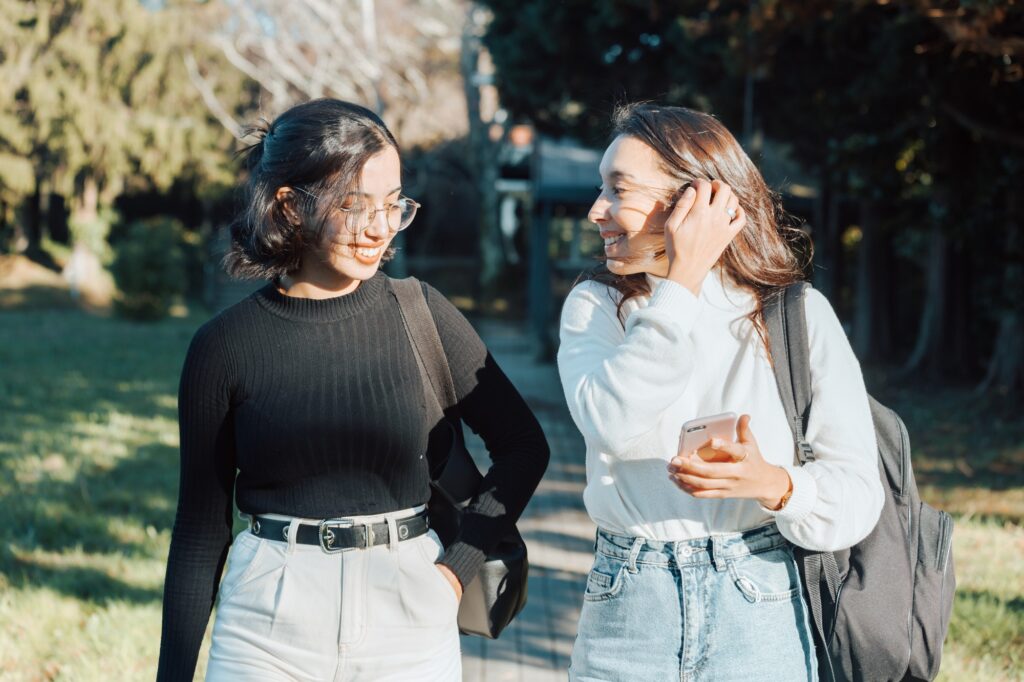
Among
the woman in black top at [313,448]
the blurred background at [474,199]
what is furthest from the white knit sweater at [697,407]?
the blurred background at [474,199]

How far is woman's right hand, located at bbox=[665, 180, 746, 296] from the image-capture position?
2.05 m

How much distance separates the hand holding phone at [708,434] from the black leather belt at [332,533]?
727mm

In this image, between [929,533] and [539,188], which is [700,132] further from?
[539,188]

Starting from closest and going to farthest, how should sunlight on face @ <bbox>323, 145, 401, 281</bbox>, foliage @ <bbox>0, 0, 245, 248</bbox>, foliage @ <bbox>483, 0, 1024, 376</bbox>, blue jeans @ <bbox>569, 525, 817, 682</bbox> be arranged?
blue jeans @ <bbox>569, 525, 817, 682</bbox>
sunlight on face @ <bbox>323, 145, 401, 281</bbox>
foliage @ <bbox>483, 0, 1024, 376</bbox>
foliage @ <bbox>0, 0, 245, 248</bbox>

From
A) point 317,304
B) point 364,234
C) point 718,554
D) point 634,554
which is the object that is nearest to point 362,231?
point 364,234

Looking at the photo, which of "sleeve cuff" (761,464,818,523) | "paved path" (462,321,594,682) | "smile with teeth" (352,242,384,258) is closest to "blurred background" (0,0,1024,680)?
"smile with teeth" (352,242,384,258)

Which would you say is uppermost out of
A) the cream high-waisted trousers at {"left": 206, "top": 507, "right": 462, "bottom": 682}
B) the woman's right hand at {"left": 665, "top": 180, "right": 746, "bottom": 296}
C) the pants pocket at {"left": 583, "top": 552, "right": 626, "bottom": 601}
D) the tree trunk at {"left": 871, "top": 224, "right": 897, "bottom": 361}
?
the woman's right hand at {"left": 665, "top": 180, "right": 746, "bottom": 296}

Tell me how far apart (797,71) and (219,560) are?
12.3 meters

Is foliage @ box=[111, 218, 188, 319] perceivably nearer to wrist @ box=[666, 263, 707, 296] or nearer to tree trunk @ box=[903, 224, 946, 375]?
tree trunk @ box=[903, 224, 946, 375]

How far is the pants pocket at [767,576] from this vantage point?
211 centimetres

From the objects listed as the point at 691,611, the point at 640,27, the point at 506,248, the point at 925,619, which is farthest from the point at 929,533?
the point at 506,248

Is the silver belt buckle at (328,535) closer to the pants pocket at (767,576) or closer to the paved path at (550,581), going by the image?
the pants pocket at (767,576)

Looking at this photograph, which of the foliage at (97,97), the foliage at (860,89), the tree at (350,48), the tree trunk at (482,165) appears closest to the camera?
the foliage at (860,89)

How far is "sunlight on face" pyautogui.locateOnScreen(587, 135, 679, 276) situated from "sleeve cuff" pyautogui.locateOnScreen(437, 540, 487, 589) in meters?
0.69
